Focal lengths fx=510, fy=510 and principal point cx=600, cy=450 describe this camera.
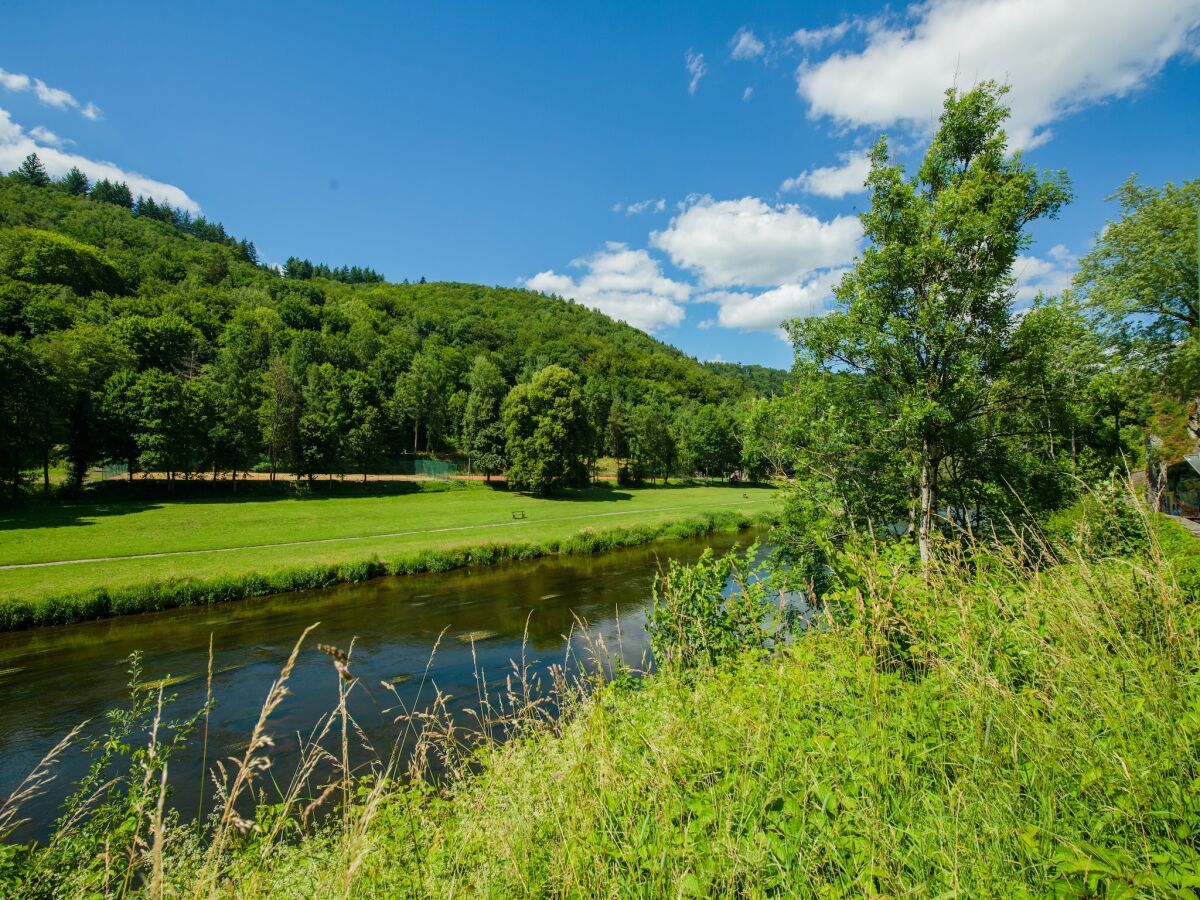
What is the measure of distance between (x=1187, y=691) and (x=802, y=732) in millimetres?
2308

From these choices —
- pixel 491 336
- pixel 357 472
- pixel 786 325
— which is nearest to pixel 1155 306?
pixel 786 325

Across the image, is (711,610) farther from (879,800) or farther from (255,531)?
(255,531)

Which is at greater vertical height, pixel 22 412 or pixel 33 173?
pixel 33 173

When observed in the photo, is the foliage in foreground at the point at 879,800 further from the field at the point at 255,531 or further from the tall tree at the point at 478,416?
the tall tree at the point at 478,416

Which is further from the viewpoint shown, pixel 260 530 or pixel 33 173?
pixel 33 173

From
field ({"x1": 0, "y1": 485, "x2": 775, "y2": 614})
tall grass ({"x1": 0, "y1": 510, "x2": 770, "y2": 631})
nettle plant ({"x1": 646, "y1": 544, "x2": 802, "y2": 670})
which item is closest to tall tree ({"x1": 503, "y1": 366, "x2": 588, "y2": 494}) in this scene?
field ({"x1": 0, "y1": 485, "x2": 775, "y2": 614})

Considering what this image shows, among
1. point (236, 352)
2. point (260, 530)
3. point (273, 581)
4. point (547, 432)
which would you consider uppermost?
point (236, 352)

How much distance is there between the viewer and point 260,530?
109ft

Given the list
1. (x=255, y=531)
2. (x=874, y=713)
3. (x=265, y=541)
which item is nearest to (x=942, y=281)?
(x=874, y=713)

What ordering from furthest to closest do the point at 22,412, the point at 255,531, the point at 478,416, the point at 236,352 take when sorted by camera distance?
the point at 236,352, the point at 478,416, the point at 22,412, the point at 255,531

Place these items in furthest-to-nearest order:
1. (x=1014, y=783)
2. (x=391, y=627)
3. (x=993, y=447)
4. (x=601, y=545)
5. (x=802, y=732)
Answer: (x=601, y=545)
(x=391, y=627)
(x=993, y=447)
(x=802, y=732)
(x=1014, y=783)

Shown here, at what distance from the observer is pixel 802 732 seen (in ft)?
12.6

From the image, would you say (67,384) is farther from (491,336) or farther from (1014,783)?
(491,336)

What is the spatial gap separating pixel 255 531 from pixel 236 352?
188ft
